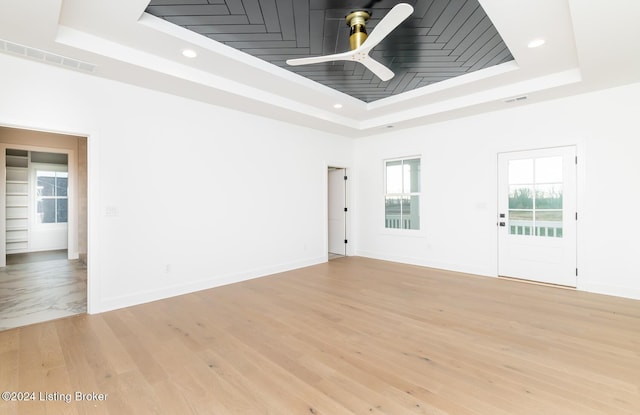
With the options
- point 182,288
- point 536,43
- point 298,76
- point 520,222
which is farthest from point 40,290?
point 520,222

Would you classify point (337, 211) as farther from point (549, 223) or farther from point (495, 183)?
point (549, 223)

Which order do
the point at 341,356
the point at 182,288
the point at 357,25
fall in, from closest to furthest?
the point at 341,356 < the point at 357,25 < the point at 182,288

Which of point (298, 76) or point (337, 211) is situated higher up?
point (298, 76)

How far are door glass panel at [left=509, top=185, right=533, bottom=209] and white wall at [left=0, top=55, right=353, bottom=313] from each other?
12.0ft

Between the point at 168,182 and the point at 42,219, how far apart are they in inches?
232

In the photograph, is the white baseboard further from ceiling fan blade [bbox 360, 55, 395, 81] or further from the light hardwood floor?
ceiling fan blade [bbox 360, 55, 395, 81]

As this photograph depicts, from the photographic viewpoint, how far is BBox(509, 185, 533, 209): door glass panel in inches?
186

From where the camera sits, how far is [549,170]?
4562 millimetres

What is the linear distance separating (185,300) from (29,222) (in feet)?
20.6

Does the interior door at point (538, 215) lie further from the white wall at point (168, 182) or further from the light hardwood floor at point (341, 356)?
the white wall at point (168, 182)

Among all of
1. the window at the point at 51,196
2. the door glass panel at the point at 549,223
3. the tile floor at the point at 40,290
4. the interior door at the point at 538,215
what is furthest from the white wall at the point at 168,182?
the window at the point at 51,196

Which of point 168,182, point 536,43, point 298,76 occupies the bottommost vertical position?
point 168,182

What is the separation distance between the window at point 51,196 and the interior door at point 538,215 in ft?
32.0

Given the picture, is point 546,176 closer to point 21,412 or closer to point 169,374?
point 169,374
